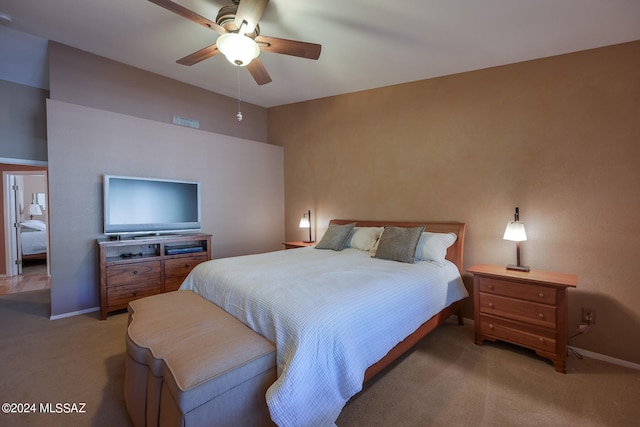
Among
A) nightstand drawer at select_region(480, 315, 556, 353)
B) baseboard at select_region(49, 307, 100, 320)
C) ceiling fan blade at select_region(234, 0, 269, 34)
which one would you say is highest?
ceiling fan blade at select_region(234, 0, 269, 34)

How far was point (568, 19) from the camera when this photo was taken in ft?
7.14

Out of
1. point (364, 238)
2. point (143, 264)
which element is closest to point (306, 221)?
point (364, 238)

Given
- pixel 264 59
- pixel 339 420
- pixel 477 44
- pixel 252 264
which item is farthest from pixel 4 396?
pixel 477 44

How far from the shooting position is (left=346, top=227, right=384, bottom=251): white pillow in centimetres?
344

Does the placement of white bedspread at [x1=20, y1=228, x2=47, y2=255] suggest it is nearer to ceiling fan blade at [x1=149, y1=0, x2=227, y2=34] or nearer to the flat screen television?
the flat screen television

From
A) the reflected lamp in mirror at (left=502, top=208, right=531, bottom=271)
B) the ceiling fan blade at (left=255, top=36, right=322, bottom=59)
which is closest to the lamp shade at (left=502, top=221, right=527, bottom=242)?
the reflected lamp in mirror at (left=502, top=208, right=531, bottom=271)

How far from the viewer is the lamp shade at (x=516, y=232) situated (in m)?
2.56

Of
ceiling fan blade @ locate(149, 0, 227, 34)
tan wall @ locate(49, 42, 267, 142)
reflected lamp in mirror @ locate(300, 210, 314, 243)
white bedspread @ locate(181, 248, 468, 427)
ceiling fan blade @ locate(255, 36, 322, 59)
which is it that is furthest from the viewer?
reflected lamp in mirror @ locate(300, 210, 314, 243)

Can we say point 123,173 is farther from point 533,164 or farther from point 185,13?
point 533,164

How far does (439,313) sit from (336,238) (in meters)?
1.45

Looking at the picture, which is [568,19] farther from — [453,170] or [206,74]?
[206,74]

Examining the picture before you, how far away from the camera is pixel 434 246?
2.86 meters

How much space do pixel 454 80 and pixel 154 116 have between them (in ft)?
13.0

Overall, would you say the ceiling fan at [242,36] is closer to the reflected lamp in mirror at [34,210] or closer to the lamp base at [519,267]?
the lamp base at [519,267]
